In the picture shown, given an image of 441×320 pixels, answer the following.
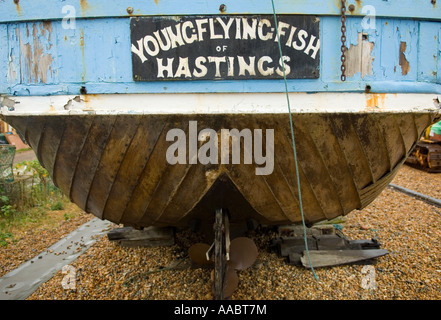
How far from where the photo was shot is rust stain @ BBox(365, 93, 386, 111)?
2191mm

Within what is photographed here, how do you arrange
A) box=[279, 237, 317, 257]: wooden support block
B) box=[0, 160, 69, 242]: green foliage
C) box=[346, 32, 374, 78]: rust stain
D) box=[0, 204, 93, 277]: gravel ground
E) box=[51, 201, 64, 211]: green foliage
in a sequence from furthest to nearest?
box=[51, 201, 64, 211]: green foliage
box=[0, 160, 69, 242]: green foliage
box=[0, 204, 93, 277]: gravel ground
box=[279, 237, 317, 257]: wooden support block
box=[346, 32, 374, 78]: rust stain

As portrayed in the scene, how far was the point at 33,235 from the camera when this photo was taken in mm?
4543

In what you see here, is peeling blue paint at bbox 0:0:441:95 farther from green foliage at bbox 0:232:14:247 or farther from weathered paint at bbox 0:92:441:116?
green foliage at bbox 0:232:14:247

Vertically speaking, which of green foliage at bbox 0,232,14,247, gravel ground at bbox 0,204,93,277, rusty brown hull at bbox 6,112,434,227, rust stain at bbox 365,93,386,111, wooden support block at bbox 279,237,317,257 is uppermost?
rust stain at bbox 365,93,386,111

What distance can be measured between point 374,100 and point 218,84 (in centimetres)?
100

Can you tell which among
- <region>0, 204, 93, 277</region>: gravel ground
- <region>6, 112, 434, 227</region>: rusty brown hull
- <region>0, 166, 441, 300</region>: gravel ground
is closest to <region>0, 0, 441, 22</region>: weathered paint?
<region>6, 112, 434, 227</region>: rusty brown hull

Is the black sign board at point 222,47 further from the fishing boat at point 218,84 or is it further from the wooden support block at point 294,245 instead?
the wooden support block at point 294,245

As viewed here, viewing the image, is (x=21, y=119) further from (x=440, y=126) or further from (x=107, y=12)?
(x=440, y=126)

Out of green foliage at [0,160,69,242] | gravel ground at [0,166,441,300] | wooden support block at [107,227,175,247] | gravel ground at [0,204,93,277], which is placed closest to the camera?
gravel ground at [0,166,441,300]

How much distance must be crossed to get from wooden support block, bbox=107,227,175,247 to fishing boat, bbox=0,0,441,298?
160cm

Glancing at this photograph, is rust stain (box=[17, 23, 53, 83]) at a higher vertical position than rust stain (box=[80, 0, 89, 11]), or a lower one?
lower
